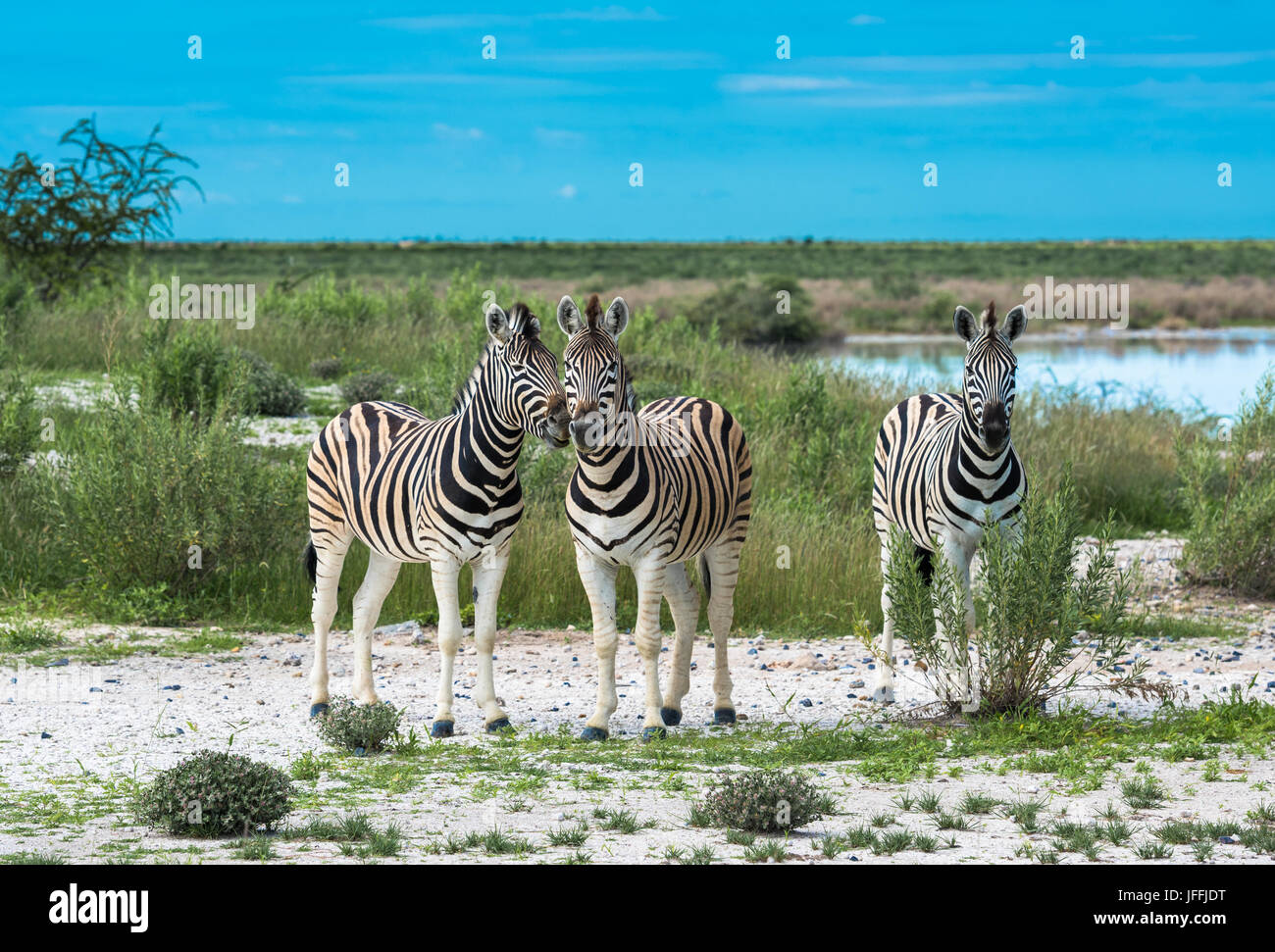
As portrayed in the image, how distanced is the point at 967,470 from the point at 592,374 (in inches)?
105

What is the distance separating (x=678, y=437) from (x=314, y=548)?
287cm

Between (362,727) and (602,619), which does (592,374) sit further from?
(362,727)

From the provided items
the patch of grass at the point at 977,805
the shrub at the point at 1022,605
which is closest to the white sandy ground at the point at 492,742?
the patch of grass at the point at 977,805

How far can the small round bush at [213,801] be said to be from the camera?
21.4 feet

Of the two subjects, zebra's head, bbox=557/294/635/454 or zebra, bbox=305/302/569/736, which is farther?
zebra, bbox=305/302/569/736

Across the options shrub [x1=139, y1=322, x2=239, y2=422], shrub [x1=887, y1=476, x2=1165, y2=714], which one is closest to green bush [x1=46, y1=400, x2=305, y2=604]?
shrub [x1=139, y1=322, x2=239, y2=422]

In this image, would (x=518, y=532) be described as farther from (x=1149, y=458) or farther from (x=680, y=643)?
(x=1149, y=458)

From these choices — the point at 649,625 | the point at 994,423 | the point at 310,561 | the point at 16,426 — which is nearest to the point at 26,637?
the point at 310,561

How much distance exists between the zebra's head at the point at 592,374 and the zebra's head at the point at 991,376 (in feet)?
7.44

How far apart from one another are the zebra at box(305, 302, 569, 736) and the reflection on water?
12.7 m

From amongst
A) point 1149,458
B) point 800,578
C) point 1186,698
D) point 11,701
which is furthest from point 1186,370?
point 11,701

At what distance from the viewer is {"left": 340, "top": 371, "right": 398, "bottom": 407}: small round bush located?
18.2 meters

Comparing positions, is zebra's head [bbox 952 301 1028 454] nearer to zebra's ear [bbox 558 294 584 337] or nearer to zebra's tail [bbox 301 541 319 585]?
zebra's ear [bbox 558 294 584 337]
